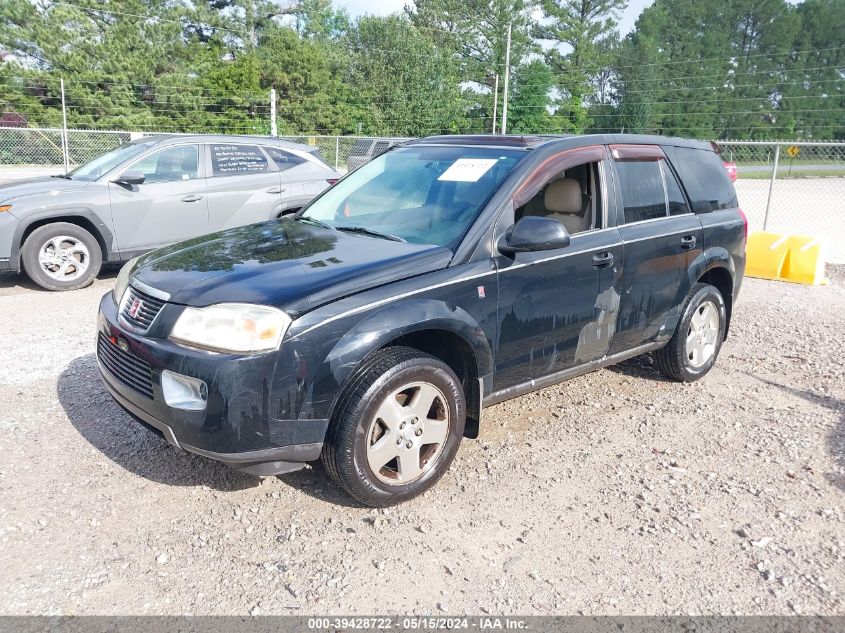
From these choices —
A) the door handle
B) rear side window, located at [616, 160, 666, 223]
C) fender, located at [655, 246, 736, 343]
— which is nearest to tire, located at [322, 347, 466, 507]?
the door handle

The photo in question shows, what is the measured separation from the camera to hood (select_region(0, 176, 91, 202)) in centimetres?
754

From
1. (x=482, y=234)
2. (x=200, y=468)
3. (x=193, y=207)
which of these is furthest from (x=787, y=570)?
(x=193, y=207)

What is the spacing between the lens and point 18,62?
32969 mm

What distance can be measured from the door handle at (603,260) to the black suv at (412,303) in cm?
1

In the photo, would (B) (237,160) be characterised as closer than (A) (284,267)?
No

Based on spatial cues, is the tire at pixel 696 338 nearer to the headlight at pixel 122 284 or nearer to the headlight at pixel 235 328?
the headlight at pixel 235 328

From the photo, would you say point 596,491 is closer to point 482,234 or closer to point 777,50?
point 482,234

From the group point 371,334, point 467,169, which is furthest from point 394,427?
point 467,169

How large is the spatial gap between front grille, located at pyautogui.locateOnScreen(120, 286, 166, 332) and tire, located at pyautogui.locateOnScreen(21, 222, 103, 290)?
4.85 meters

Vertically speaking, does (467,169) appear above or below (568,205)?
above

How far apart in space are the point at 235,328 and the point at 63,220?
19.0 ft

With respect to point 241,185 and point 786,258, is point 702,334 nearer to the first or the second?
point 786,258

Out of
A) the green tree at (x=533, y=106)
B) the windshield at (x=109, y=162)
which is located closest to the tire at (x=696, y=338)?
the windshield at (x=109, y=162)

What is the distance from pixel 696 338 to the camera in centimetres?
520
